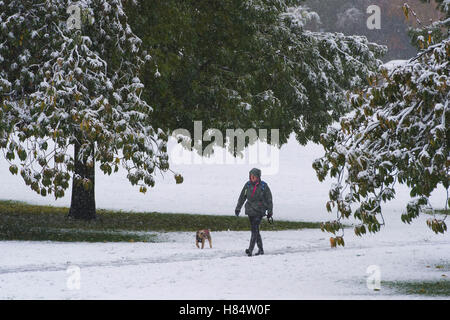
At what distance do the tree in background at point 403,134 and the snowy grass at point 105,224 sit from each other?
26.3 feet

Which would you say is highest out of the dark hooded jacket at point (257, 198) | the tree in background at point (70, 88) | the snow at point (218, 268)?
the tree in background at point (70, 88)

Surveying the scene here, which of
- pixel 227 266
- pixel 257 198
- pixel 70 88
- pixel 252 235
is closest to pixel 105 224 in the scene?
pixel 70 88

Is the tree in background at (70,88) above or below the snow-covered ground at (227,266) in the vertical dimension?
above

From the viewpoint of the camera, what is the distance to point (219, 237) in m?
18.0

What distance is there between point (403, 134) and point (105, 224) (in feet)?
40.5

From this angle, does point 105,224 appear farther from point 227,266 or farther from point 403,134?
point 403,134

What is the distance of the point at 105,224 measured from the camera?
66.9 feet

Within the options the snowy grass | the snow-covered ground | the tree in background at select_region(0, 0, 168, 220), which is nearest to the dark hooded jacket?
the snow-covered ground

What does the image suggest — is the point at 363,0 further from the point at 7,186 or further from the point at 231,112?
the point at 231,112

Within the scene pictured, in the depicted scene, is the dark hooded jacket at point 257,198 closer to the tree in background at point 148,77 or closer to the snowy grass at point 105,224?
the tree in background at point 148,77

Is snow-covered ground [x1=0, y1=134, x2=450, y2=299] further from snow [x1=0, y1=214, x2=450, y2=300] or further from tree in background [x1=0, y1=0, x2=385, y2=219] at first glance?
tree in background [x1=0, y1=0, x2=385, y2=219]

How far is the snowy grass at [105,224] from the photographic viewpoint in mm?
17625

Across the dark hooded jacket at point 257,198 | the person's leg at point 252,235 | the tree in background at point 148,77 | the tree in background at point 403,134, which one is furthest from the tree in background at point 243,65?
the tree in background at point 403,134
